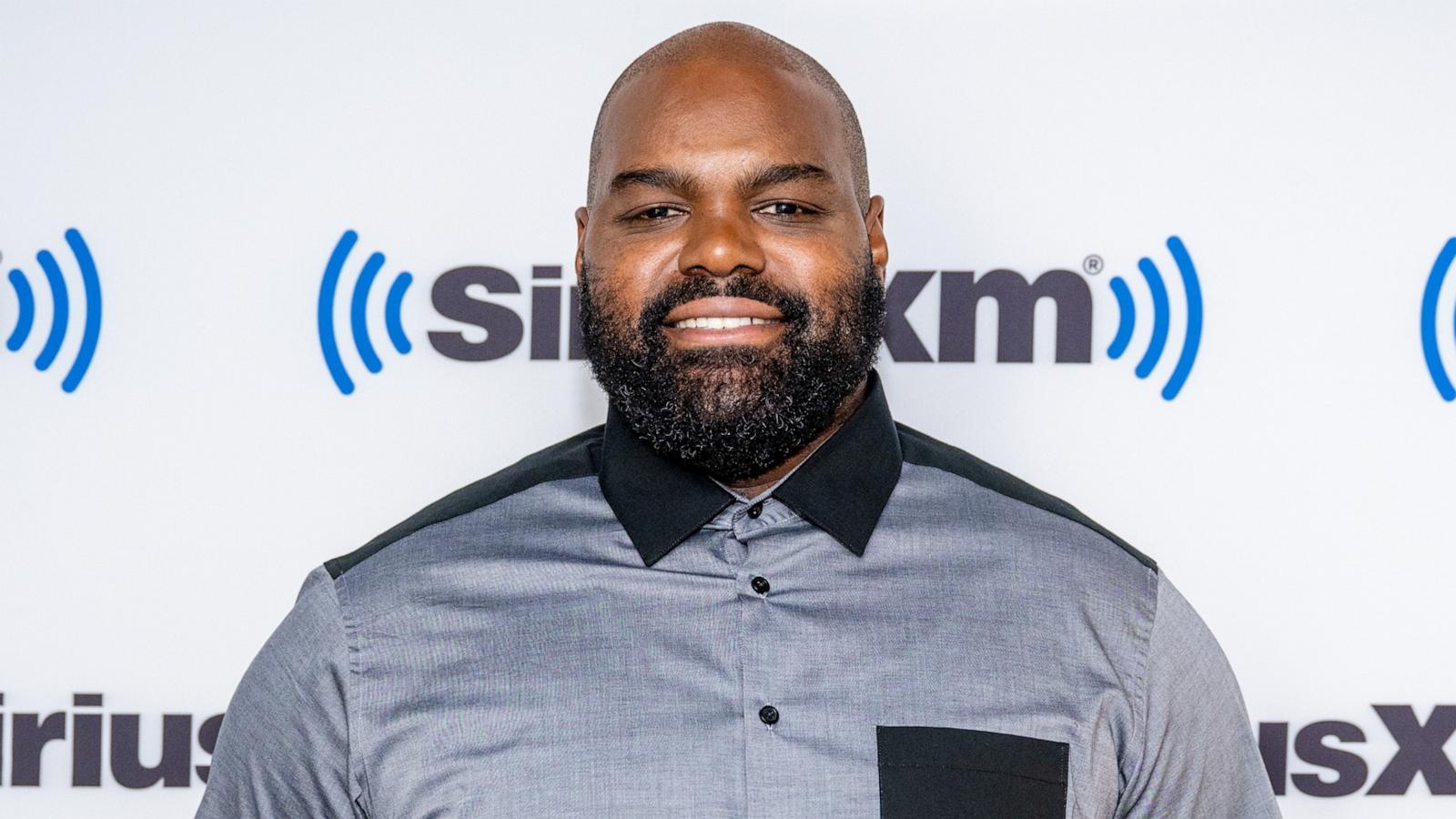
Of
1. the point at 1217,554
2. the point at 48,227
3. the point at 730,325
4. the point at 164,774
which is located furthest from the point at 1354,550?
the point at 48,227

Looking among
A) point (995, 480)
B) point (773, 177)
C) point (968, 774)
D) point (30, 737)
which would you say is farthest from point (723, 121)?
point (30, 737)

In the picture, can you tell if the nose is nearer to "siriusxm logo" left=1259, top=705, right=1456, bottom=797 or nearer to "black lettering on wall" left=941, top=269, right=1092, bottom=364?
"black lettering on wall" left=941, top=269, right=1092, bottom=364

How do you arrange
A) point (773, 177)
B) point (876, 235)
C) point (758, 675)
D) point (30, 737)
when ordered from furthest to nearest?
point (30, 737) < point (876, 235) < point (773, 177) < point (758, 675)

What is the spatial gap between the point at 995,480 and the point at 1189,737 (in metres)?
0.31

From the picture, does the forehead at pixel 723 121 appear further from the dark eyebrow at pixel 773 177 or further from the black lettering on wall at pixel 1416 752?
the black lettering on wall at pixel 1416 752

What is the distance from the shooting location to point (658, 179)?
1366 mm

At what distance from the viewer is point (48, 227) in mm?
1852

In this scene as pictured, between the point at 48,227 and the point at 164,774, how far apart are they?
74 centimetres

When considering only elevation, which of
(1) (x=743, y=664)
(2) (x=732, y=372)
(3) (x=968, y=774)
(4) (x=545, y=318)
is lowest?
(3) (x=968, y=774)

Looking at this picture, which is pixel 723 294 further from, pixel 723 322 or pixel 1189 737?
pixel 1189 737

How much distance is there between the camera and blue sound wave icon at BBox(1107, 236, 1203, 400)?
185cm

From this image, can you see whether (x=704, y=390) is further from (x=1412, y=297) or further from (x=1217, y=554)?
(x=1412, y=297)

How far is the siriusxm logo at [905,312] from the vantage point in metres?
1.85

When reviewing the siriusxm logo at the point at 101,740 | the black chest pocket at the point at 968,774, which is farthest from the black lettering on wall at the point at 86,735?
the black chest pocket at the point at 968,774
